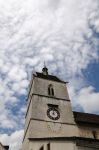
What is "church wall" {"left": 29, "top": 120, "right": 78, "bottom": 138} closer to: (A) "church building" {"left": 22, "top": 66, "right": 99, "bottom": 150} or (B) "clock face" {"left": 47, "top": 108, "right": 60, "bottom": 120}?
(A) "church building" {"left": 22, "top": 66, "right": 99, "bottom": 150}

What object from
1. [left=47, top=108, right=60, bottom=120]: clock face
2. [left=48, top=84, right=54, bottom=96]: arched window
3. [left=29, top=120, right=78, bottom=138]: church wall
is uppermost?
[left=48, top=84, right=54, bottom=96]: arched window

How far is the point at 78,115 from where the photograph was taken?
3728 cm

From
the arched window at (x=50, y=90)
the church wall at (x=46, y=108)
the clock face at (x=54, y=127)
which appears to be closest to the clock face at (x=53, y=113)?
the church wall at (x=46, y=108)

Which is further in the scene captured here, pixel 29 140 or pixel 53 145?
pixel 29 140

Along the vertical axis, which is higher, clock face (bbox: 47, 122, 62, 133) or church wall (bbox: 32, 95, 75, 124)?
church wall (bbox: 32, 95, 75, 124)

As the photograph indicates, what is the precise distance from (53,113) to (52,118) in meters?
0.89

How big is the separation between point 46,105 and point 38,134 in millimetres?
5036

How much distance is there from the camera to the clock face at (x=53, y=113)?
111ft

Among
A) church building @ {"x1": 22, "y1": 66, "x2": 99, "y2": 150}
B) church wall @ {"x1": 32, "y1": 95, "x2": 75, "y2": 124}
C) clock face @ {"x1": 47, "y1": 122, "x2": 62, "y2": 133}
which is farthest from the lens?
church wall @ {"x1": 32, "y1": 95, "x2": 75, "y2": 124}

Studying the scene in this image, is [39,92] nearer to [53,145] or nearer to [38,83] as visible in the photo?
[38,83]

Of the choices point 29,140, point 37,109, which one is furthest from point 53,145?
point 37,109

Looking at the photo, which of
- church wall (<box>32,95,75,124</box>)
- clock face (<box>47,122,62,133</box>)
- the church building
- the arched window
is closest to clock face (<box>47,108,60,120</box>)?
the church building

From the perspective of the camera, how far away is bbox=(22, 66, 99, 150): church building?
31.6 m

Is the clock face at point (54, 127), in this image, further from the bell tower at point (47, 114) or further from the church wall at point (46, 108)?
the church wall at point (46, 108)
